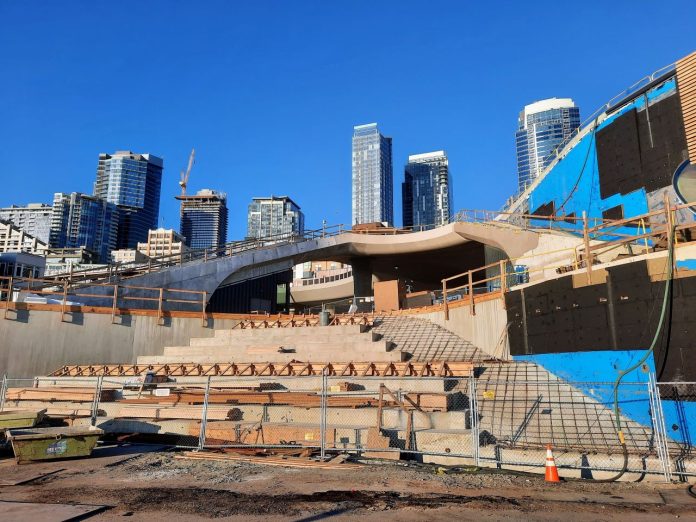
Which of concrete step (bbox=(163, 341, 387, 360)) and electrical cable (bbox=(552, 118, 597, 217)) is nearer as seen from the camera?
concrete step (bbox=(163, 341, 387, 360))

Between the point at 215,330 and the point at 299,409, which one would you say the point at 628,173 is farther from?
the point at 215,330

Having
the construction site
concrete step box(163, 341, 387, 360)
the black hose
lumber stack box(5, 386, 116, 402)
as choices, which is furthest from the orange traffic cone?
lumber stack box(5, 386, 116, 402)

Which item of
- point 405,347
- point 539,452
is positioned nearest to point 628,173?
point 405,347

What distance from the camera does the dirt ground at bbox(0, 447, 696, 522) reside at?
6.74 m

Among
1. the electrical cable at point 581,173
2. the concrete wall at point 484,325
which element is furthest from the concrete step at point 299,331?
the electrical cable at point 581,173

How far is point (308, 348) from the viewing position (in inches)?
857

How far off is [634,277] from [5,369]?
82.5ft

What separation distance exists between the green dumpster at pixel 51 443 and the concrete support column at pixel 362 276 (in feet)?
110

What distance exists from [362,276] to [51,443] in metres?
34.9

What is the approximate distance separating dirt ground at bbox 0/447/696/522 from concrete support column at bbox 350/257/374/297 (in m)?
33.8

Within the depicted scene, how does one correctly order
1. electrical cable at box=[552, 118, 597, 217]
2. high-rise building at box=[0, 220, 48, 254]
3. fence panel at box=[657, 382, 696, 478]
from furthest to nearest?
high-rise building at box=[0, 220, 48, 254] < electrical cable at box=[552, 118, 597, 217] < fence panel at box=[657, 382, 696, 478]

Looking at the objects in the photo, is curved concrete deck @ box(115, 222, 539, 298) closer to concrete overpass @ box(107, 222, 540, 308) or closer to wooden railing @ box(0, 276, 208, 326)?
concrete overpass @ box(107, 222, 540, 308)

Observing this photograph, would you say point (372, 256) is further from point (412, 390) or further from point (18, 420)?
point (18, 420)

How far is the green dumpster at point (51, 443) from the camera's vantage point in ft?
34.2
